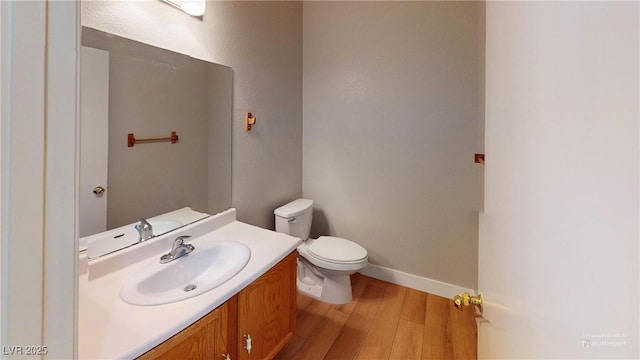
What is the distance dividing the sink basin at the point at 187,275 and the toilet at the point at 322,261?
2.46 feet

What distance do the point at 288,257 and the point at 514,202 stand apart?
1.08 meters

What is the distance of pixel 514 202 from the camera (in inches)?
20.7

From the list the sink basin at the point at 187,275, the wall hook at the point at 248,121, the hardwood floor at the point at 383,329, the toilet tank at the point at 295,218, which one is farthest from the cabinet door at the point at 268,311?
the wall hook at the point at 248,121

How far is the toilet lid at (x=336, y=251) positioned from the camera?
76.4 inches

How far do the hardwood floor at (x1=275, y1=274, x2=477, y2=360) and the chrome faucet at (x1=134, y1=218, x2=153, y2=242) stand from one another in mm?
1015

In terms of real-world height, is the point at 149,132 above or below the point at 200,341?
above

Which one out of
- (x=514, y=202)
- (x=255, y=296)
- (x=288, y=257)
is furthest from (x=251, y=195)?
(x=514, y=202)

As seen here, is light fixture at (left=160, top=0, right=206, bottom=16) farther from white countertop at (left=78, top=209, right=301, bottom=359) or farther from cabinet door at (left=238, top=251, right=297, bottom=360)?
cabinet door at (left=238, top=251, right=297, bottom=360)

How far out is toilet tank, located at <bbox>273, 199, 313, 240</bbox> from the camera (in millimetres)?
2062

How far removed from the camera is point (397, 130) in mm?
2201

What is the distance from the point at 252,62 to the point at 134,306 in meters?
1.60

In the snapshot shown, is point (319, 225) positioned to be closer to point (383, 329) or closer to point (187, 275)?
point (383, 329)

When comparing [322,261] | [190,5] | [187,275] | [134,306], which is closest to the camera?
[134,306]

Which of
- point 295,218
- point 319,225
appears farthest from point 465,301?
point 319,225
